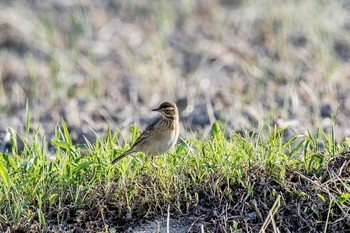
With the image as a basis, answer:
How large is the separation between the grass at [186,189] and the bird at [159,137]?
0.71 ft

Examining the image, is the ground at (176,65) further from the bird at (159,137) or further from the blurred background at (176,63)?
the bird at (159,137)

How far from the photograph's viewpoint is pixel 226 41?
12945 mm

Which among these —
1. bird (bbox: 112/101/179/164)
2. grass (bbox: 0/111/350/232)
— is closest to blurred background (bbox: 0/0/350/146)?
bird (bbox: 112/101/179/164)

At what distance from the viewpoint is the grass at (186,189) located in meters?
6.27

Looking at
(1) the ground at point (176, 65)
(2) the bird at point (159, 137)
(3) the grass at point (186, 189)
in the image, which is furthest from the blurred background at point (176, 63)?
(3) the grass at point (186, 189)

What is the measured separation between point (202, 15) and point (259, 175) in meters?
8.33

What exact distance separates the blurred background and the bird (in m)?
1.61

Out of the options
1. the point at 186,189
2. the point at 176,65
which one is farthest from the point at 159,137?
the point at 176,65

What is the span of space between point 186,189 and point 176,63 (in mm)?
6115

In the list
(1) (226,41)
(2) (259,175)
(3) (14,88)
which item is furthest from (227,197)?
(1) (226,41)

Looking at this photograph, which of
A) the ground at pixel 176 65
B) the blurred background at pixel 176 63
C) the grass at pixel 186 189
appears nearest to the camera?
the grass at pixel 186 189

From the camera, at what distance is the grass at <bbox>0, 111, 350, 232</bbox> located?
20.6 ft

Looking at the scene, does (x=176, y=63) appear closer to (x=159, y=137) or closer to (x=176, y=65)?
(x=176, y=65)

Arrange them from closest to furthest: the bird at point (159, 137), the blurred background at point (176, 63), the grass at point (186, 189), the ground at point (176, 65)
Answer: the grass at point (186, 189), the bird at point (159, 137), the ground at point (176, 65), the blurred background at point (176, 63)
